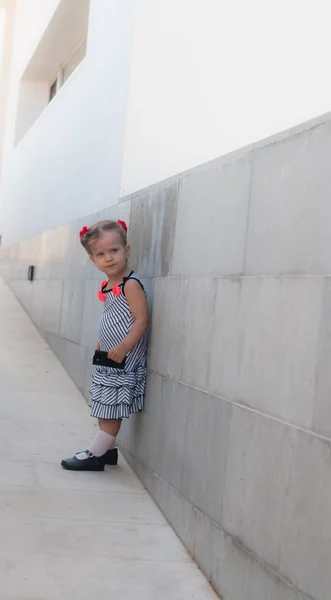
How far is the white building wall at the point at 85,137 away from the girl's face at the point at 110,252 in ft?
3.90

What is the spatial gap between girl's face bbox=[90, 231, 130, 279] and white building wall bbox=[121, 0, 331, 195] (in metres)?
0.38

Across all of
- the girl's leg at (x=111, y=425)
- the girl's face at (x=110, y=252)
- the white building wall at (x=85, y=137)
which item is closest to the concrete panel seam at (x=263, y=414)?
the girl's leg at (x=111, y=425)

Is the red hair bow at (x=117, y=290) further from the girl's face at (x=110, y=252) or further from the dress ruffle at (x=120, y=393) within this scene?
the dress ruffle at (x=120, y=393)

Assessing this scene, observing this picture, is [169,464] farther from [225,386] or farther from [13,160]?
Result: [13,160]

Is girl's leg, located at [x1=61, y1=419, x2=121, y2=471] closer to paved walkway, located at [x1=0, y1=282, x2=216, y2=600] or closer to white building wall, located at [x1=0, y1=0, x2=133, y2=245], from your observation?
paved walkway, located at [x1=0, y1=282, x2=216, y2=600]

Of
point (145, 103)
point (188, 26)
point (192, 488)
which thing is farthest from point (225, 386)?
point (145, 103)

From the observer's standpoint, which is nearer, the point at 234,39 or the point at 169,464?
the point at 234,39

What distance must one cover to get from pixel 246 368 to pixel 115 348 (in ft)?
4.56

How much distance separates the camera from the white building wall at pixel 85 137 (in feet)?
18.5

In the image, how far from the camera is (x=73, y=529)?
10.9 ft

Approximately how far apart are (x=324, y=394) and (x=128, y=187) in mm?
3119

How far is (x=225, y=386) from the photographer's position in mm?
2930

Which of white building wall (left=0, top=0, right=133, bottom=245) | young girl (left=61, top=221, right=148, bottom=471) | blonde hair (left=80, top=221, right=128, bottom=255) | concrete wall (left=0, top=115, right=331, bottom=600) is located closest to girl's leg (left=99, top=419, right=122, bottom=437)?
young girl (left=61, top=221, right=148, bottom=471)

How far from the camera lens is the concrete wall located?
88.7 inches
